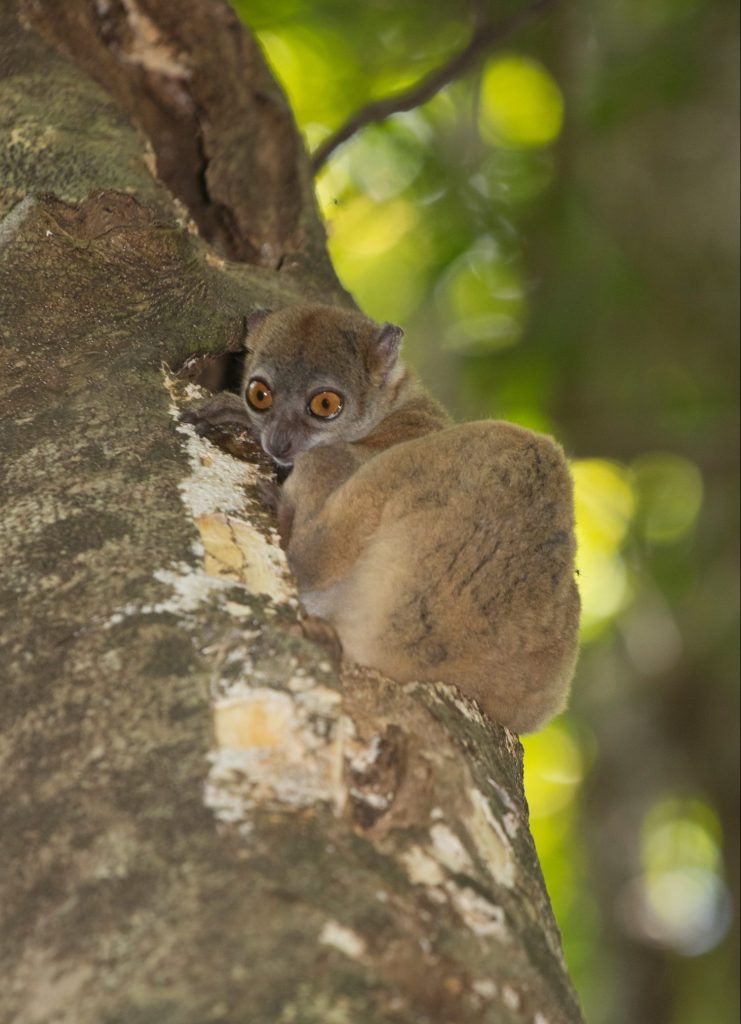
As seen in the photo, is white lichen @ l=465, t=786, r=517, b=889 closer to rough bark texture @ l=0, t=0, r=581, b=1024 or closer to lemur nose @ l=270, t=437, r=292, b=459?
rough bark texture @ l=0, t=0, r=581, b=1024

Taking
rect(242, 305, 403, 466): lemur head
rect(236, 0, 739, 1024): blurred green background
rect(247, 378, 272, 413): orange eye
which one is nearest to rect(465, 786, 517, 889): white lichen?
rect(242, 305, 403, 466): lemur head

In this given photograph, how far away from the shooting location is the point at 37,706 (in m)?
2.09

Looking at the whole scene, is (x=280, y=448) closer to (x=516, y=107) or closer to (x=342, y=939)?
(x=342, y=939)

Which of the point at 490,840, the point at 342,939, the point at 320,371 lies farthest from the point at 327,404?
the point at 342,939

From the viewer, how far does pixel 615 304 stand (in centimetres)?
845

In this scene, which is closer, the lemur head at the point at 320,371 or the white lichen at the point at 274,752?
the white lichen at the point at 274,752

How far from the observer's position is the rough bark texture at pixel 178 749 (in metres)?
1.67

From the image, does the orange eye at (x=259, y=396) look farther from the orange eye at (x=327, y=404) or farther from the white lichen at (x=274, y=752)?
the white lichen at (x=274, y=752)

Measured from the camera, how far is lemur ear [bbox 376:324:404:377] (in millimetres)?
4508

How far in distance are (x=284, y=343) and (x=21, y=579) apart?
1.93m

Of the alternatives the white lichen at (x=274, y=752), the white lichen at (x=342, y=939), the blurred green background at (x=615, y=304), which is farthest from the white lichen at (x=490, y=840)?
the blurred green background at (x=615, y=304)

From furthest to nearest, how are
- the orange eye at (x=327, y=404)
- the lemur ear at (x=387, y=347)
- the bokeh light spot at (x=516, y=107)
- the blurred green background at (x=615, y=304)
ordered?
the bokeh light spot at (x=516, y=107), the blurred green background at (x=615, y=304), the lemur ear at (x=387, y=347), the orange eye at (x=327, y=404)

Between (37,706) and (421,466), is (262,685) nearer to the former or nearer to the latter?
(37,706)

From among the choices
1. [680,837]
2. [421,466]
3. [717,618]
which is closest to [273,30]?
[717,618]
